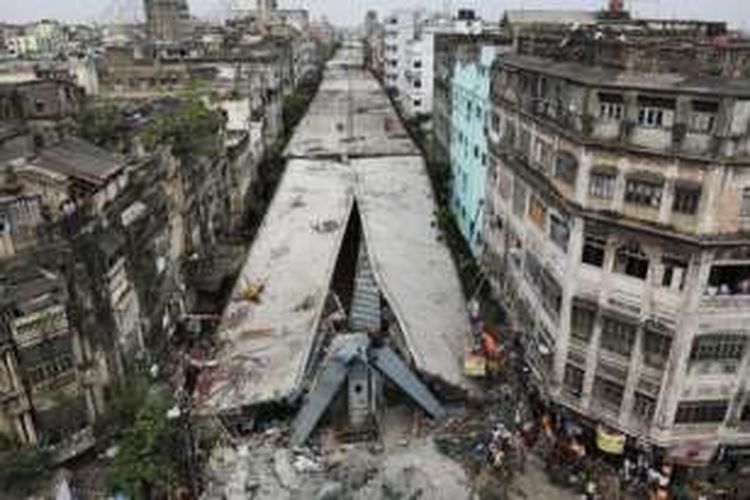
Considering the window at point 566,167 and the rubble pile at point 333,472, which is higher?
the window at point 566,167

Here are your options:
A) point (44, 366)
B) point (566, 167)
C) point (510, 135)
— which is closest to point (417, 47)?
point (510, 135)

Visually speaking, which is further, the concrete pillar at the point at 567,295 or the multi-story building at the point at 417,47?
the multi-story building at the point at 417,47

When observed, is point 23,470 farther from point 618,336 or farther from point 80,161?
point 618,336

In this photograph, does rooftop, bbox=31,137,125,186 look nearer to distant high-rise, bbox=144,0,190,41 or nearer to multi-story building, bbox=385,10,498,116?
multi-story building, bbox=385,10,498,116

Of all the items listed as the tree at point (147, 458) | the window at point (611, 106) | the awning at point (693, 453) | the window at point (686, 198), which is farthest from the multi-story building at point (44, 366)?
the awning at point (693, 453)

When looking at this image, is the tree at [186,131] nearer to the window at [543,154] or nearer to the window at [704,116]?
the window at [543,154]

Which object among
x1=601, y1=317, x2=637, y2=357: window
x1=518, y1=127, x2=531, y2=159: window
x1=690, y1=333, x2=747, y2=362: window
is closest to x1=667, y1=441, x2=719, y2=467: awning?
x1=690, y1=333, x2=747, y2=362: window

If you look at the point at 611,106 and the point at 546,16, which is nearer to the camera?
the point at 611,106
